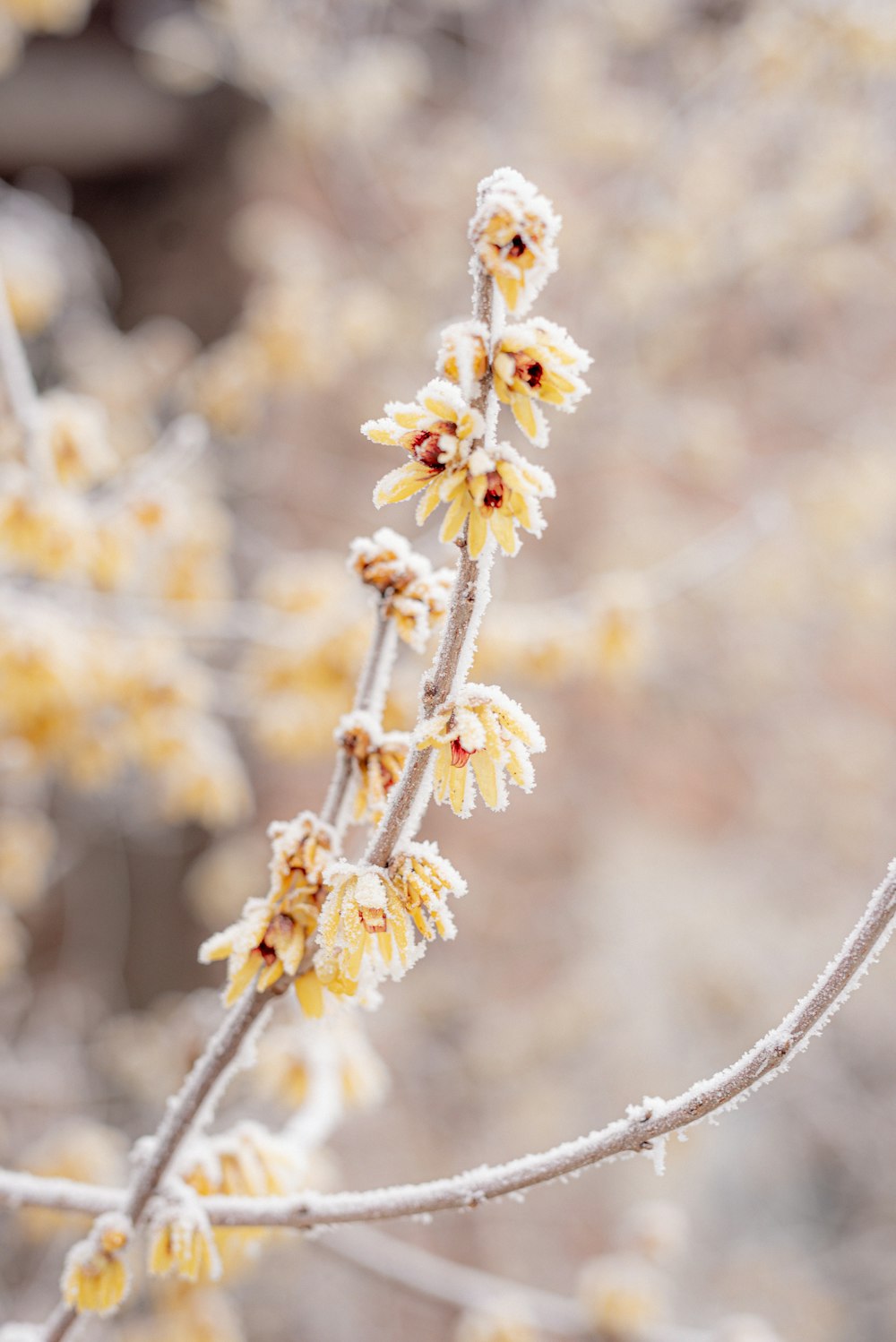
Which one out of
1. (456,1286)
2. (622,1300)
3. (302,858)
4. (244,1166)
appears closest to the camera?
(302,858)

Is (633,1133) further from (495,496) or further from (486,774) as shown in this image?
(495,496)

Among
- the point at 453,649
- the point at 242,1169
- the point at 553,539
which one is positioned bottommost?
the point at 242,1169

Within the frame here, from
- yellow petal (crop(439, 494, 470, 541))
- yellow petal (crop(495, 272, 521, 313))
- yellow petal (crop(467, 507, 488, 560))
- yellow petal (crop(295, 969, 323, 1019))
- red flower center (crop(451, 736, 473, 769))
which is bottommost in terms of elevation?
yellow petal (crop(295, 969, 323, 1019))

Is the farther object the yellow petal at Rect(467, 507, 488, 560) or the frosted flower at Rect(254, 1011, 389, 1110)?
the frosted flower at Rect(254, 1011, 389, 1110)

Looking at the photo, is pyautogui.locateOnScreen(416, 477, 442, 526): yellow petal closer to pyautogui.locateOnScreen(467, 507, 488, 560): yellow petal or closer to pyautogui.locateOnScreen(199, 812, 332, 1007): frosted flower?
pyautogui.locateOnScreen(467, 507, 488, 560): yellow petal

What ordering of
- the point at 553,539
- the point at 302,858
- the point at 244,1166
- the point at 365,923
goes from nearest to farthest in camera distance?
the point at 365,923, the point at 302,858, the point at 244,1166, the point at 553,539

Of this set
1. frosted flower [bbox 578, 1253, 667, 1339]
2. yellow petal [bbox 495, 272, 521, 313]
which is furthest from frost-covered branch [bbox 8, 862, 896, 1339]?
frosted flower [bbox 578, 1253, 667, 1339]

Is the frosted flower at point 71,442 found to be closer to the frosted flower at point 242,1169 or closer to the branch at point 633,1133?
the frosted flower at point 242,1169

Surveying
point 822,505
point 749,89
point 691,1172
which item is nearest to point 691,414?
point 822,505

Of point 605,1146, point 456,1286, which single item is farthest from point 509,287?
point 456,1286
